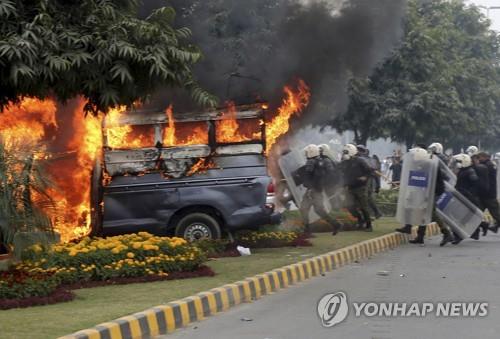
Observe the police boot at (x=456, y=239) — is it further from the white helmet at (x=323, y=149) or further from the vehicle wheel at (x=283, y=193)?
the vehicle wheel at (x=283, y=193)

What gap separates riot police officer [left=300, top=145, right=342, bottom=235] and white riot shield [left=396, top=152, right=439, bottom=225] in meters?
1.34

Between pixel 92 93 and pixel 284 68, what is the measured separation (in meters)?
7.66

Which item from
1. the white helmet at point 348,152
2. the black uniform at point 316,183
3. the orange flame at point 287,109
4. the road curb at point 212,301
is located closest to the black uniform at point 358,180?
the white helmet at point 348,152

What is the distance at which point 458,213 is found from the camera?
16906 millimetres

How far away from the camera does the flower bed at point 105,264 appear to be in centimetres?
971

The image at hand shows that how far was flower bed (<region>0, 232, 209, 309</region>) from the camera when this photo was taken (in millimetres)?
9709

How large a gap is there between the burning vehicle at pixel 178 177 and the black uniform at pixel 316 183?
113 inches

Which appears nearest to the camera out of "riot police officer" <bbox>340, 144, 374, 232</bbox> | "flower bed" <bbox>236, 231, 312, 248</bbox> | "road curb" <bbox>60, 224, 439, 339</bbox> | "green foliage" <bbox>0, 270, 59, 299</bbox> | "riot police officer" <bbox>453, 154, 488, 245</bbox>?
"road curb" <bbox>60, 224, 439, 339</bbox>

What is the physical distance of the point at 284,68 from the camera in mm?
17016

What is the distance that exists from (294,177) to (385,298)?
7.61m

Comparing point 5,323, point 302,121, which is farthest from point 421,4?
point 5,323

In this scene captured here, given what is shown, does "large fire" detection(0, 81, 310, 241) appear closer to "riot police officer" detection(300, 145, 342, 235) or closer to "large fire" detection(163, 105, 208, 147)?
"large fire" detection(163, 105, 208, 147)

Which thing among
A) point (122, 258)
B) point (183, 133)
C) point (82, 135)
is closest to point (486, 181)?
point (183, 133)

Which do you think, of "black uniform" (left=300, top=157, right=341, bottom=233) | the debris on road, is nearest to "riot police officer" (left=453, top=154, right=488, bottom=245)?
"black uniform" (left=300, top=157, right=341, bottom=233)
